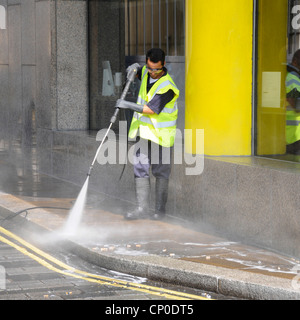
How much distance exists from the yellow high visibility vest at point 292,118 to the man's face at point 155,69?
1.42 meters

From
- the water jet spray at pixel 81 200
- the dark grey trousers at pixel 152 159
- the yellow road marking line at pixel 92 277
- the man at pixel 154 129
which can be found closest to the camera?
the yellow road marking line at pixel 92 277

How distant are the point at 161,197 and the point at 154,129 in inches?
30.8

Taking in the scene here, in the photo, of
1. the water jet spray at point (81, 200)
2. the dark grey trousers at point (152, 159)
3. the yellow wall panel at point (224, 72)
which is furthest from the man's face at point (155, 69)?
the dark grey trousers at point (152, 159)

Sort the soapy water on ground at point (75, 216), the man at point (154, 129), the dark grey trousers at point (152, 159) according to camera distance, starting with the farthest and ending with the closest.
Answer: the dark grey trousers at point (152, 159) < the man at point (154, 129) < the soapy water on ground at point (75, 216)

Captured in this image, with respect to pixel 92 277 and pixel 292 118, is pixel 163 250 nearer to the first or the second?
pixel 92 277

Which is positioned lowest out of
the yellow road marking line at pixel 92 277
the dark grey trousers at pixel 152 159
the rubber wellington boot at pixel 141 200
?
the yellow road marking line at pixel 92 277

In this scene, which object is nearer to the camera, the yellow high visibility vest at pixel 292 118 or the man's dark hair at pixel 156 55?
the yellow high visibility vest at pixel 292 118

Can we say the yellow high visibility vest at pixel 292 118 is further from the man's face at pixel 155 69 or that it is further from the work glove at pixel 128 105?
the work glove at pixel 128 105

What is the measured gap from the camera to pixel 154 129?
9.13 metres

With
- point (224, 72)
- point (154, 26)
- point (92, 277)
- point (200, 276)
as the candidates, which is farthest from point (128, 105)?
point (200, 276)

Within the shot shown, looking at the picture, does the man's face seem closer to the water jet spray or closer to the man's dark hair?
the man's dark hair

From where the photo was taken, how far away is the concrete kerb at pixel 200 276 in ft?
20.2

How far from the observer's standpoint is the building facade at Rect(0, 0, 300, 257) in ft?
26.3

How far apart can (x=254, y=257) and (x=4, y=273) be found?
219 centimetres
